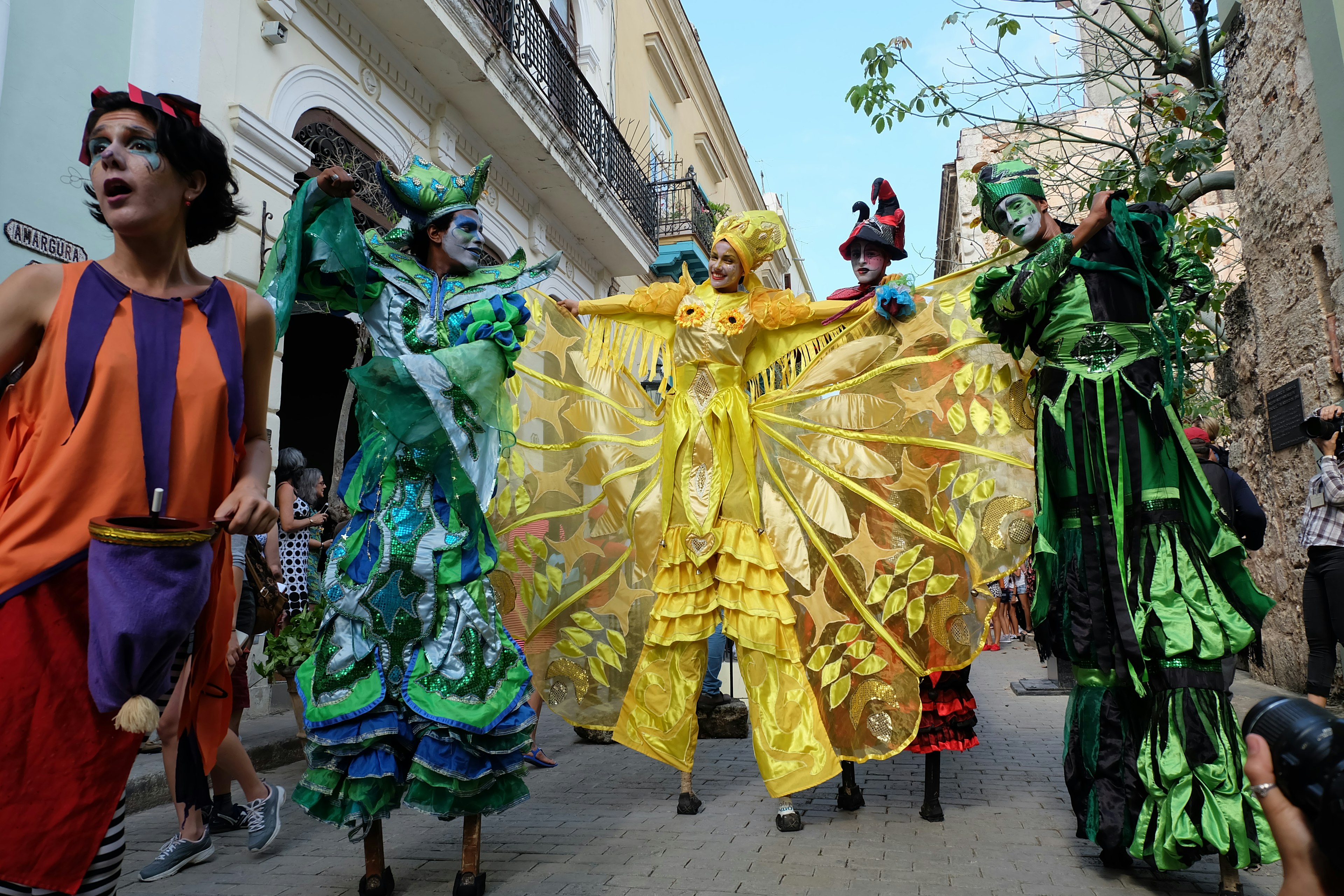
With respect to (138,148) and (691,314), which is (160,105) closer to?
(138,148)

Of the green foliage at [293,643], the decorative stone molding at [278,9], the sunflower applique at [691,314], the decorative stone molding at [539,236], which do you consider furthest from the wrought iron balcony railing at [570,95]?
the green foliage at [293,643]

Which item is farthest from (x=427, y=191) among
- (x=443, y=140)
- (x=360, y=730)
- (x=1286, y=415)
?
(x=443, y=140)

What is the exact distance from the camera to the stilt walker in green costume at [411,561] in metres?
2.71

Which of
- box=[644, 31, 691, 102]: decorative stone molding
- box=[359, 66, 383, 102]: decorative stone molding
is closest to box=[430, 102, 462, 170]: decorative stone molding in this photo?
box=[359, 66, 383, 102]: decorative stone molding

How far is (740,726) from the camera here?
5883 millimetres

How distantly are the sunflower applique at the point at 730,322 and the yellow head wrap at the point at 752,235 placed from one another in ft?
0.83

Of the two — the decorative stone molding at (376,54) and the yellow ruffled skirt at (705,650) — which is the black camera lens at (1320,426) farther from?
the decorative stone molding at (376,54)

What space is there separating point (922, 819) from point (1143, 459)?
1.70 metres

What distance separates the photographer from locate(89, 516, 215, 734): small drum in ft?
5.36

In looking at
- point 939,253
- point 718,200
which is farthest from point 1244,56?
point 939,253

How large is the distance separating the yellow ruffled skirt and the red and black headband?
2.59 metres

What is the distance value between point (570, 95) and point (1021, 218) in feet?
33.9

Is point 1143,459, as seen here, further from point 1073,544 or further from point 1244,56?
Result: point 1244,56

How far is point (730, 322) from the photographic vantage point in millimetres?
4176
